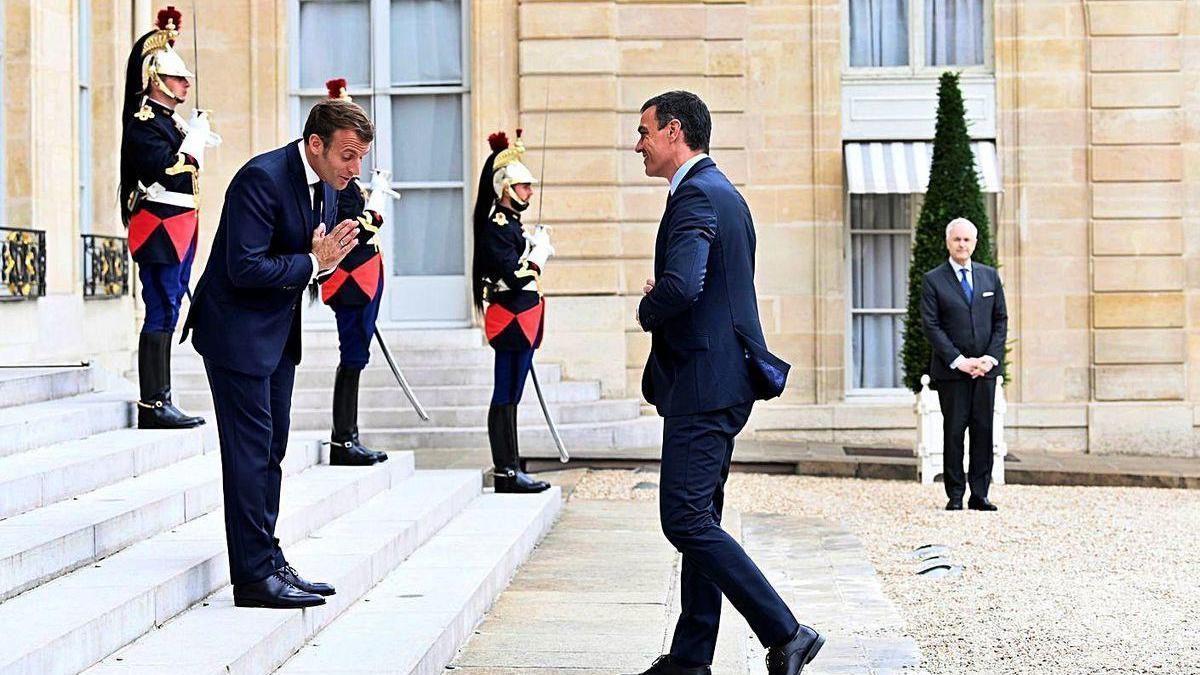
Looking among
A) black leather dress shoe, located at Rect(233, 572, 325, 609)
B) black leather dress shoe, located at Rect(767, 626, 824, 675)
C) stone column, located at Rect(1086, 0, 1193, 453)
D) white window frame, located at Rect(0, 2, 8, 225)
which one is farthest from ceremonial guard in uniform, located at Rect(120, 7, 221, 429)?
stone column, located at Rect(1086, 0, 1193, 453)

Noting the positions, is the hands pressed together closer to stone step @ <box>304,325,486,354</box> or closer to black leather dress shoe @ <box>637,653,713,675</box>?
stone step @ <box>304,325,486,354</box>

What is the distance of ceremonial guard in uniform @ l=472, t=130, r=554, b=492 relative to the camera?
30.1 feet

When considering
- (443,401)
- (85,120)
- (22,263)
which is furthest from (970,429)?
(85,120)

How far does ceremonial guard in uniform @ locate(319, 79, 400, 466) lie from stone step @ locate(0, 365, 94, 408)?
1.22m

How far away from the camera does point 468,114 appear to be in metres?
14.7

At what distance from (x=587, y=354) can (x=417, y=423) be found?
1.84m

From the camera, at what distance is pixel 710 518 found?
17.4 feet

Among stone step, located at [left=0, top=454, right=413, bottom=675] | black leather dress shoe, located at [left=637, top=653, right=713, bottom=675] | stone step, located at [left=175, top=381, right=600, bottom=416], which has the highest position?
stone step, located at [left=175, top=381, right=600, bottom=416]

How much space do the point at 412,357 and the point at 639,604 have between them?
698cm

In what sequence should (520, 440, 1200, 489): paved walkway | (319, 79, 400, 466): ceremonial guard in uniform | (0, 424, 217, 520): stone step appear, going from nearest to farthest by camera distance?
(0, 424, 217, 520): stone step → (319, 79, 400, 466): ceremonial guard in uniform → (520, 440, 1200, 489): paved walkway

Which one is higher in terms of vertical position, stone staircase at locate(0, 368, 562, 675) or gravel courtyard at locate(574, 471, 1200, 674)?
stone staircase at locate(0, 368, 562, 675)

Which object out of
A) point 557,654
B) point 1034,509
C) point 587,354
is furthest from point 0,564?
point 587,354

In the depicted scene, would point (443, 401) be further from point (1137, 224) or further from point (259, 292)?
point (259, 292)

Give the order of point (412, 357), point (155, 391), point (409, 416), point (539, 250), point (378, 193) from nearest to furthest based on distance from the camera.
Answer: point (155, 391), point (378, 193), point (539, 250), point (409, 416), point (412, 357)
